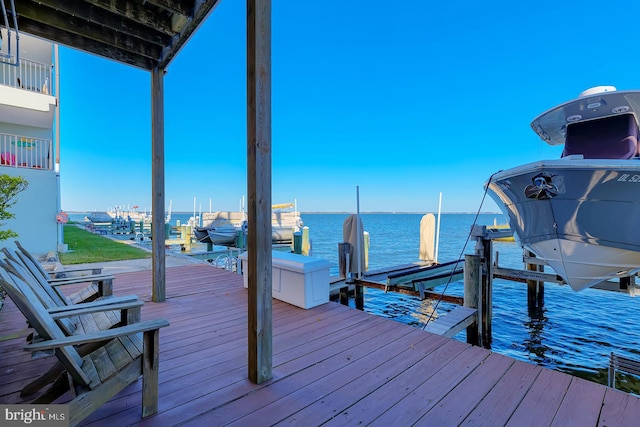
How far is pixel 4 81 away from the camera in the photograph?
8.37 m

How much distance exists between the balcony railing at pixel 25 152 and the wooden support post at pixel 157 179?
762 centimetres

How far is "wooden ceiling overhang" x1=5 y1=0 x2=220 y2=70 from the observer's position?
2676 millimetres

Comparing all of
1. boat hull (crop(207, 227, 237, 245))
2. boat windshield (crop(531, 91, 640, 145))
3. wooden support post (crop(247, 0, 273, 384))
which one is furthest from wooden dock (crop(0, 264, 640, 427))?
boat hull (crop(207, 227, 237, 245))

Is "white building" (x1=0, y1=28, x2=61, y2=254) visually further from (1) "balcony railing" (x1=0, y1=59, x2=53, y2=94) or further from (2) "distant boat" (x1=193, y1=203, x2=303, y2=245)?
(2) "distant boat" (x1=193, y1=203, x2=303, y2=245)

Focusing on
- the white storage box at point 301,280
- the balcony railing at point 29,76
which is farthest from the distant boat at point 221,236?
the white storage box at point 301,280

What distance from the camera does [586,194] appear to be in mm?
3660

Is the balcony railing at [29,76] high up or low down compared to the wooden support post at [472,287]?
up

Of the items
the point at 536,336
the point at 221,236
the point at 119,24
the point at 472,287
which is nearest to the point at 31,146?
the point at 221,236

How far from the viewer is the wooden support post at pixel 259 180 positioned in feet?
6.16

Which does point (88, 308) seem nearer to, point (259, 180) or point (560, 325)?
point (259, 180)

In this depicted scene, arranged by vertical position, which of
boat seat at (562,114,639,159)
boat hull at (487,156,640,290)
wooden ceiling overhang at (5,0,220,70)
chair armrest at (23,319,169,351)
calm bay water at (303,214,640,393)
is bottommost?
calm bay water at (303,214,640,393)

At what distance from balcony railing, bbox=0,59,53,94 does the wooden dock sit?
9295 mm

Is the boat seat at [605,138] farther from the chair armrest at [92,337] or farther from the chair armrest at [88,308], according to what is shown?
the chair armrest at [88,308]

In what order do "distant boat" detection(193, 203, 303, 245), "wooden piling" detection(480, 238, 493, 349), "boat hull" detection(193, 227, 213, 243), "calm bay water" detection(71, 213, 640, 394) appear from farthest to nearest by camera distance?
"boat hull" detection(193, 227, 213, 243) → "distant boat" detection(193, 203, 303, 245) → "calm bay water" detection(71, 213, 640, 394) → "wooden piling" detection(480, 238, 493, 349)
